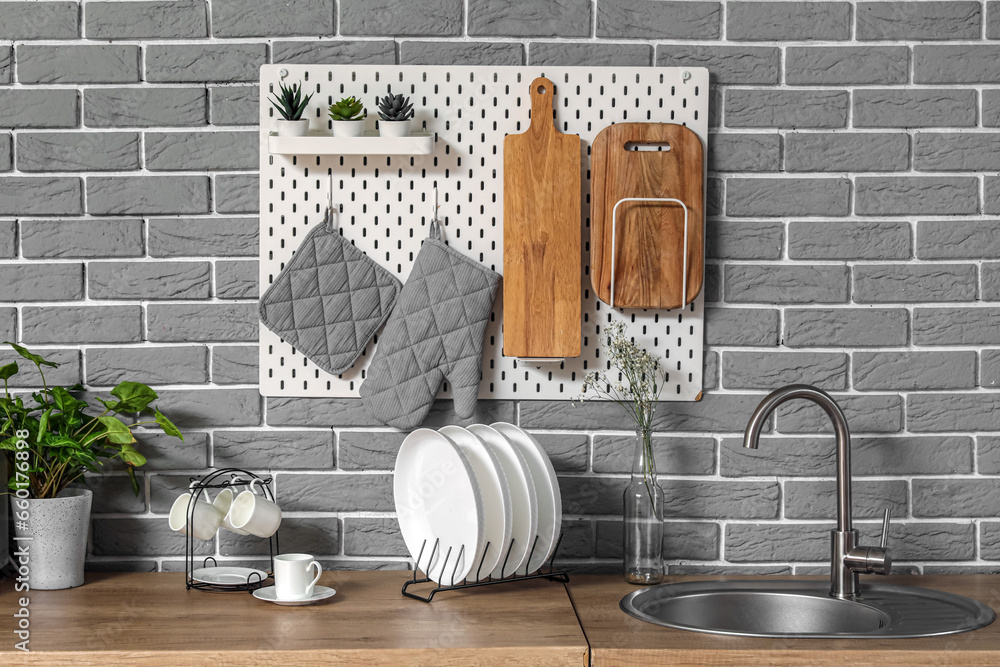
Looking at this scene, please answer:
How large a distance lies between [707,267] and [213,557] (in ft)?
3.43

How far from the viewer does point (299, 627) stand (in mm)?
1207

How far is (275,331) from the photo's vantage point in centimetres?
152

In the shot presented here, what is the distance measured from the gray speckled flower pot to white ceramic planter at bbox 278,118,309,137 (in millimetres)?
700

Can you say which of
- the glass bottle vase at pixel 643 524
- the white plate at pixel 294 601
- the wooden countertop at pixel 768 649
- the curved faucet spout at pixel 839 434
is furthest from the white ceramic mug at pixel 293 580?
the curved faucet spout at pixel 839 434

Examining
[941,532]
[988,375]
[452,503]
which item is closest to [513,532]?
[452,503]

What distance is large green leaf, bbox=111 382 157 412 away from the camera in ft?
4.81

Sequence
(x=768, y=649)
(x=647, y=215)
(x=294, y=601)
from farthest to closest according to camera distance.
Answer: (x=647, y=215), (x=294, y=601), (x=768, y=649)

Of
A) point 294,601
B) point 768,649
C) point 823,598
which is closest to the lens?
point 768,649

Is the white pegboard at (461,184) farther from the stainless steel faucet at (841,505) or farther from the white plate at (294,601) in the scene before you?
the white plate at (294,601)

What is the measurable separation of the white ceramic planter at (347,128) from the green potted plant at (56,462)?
559 millimetres

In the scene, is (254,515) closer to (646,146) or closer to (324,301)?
(324,301)

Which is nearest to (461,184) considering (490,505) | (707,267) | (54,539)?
(707,267)

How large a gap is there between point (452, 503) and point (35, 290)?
863 millimetres

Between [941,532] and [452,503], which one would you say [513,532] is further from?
[941,532]
